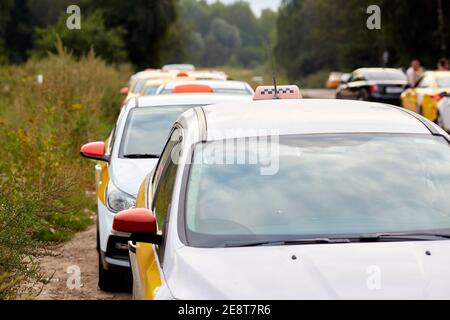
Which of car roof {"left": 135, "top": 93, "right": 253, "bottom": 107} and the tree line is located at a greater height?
car roof {"left": 135, "top": 93, "right": 253, "bottom": 107}

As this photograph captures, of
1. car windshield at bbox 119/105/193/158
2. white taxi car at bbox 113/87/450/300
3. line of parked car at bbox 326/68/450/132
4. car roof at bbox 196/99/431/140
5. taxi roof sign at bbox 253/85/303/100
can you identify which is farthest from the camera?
line of parked car at bbox 326/68/450/132

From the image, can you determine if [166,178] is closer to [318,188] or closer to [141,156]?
[318,188]

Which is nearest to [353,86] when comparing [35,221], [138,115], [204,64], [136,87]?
[136,87]

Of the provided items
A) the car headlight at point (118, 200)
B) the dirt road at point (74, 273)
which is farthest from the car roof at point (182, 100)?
the car headlight at point (118, 200)

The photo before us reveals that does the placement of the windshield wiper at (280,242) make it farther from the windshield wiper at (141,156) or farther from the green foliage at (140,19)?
the green foliage at (140,19)

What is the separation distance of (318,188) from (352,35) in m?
80.7

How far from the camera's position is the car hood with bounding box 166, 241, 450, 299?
4109mm

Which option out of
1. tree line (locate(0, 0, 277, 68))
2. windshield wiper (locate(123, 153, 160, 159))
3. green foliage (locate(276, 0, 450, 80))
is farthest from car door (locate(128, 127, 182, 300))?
green foliage (locate(276, 0, 450, 80))

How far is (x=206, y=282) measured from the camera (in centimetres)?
420

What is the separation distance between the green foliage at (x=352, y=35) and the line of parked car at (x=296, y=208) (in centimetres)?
4469

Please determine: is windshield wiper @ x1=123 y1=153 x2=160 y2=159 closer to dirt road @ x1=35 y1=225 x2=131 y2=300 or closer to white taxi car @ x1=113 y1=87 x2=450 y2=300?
dirt road @ x1=35 y1=225 x2=131 y2=300

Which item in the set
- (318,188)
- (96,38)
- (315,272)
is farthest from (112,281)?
(96,38)

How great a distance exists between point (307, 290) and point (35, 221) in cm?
360
